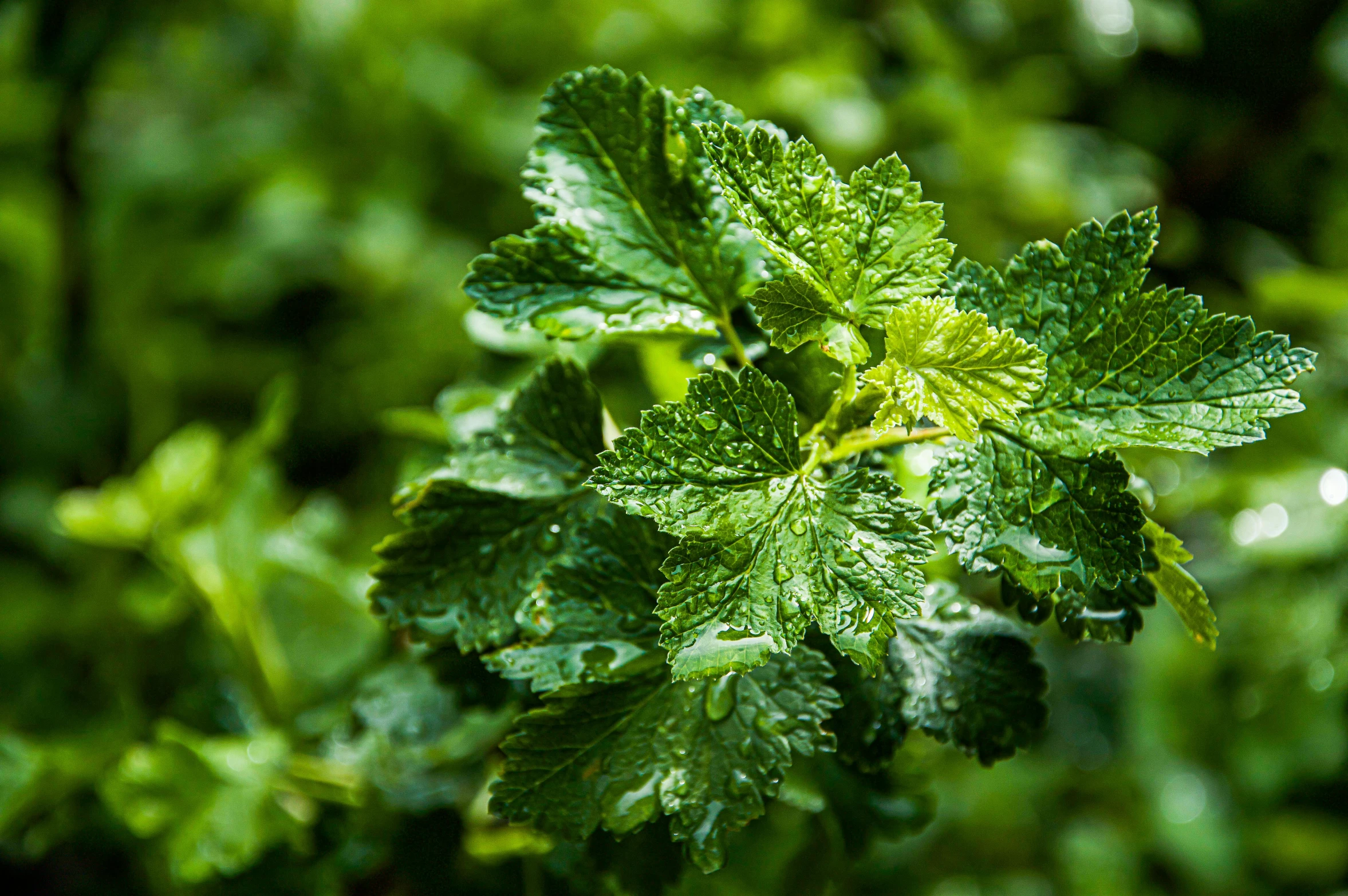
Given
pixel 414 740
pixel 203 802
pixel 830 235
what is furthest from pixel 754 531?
pixel 203 802

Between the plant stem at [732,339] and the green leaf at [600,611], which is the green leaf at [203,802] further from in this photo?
the plant stem at [732,339]

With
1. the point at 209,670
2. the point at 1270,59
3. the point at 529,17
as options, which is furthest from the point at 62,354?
the point at 1270,59

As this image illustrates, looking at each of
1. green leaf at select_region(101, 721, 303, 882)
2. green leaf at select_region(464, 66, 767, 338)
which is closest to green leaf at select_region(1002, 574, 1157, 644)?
green leaf at select_region(464, 66, 767, 338)

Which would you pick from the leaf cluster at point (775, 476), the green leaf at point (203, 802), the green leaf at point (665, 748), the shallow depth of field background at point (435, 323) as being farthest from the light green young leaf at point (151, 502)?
the green leaf at point (665, 748)

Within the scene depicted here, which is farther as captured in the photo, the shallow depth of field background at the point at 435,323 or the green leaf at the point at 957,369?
the shallow depth of field background at the point at 435,323

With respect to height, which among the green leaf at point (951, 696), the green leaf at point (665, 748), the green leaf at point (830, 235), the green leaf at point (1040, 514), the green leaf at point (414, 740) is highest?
the green leaf at point (830, 235)

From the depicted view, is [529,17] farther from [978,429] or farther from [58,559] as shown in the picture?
[978,429]

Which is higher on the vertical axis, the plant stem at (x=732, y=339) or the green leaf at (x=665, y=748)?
the plant stem at (x=732, y=339)
